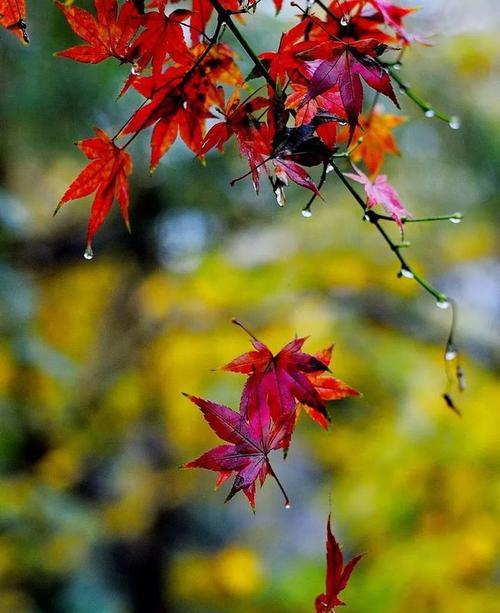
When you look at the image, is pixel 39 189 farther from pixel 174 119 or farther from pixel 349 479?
pixel 174 119

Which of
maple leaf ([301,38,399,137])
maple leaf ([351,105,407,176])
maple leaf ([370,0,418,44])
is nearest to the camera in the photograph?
maple leaf ([301,38,399,137])

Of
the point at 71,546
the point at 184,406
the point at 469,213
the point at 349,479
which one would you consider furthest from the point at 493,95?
the point at 71,546

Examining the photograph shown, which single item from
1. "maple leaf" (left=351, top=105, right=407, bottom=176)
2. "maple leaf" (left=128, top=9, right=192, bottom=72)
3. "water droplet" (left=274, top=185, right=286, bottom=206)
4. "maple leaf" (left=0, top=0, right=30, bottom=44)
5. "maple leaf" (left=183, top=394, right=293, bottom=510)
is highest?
"maple leaf" (left=0, top=0, right=30, bottom=44)

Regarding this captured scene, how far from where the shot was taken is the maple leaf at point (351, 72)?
471 mm

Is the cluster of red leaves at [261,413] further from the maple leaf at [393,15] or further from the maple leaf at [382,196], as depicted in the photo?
the maple leaf at [393,15]

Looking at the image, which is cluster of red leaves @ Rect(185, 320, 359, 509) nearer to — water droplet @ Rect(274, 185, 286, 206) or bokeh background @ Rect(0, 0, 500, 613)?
water droplet @ Rect(274, 185, 286, 206)

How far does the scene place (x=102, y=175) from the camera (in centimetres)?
58

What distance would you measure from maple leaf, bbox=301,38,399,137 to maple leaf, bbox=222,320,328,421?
7.4 inches

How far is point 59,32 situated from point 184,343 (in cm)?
144

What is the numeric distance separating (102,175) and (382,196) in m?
0.25

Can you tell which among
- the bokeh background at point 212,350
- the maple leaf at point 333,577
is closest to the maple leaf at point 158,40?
the maple leaf at point 333,577

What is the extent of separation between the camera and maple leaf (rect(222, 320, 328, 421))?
20.9 inches

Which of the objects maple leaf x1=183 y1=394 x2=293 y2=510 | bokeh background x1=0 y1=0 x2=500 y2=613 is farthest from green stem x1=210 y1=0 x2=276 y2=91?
bokeh background x1=0 y1=0 x2=500 y2=613

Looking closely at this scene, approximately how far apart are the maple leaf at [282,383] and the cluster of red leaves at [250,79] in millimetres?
130
